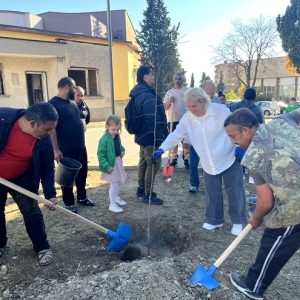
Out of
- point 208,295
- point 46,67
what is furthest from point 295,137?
point 46,67

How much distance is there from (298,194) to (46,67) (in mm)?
16305

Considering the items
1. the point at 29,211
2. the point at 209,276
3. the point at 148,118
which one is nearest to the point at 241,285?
the point at 209,276

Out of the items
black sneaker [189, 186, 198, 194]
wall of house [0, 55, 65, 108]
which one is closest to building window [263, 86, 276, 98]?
wall of house [0, 55, 65, 108]

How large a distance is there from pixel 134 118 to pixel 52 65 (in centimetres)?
1320

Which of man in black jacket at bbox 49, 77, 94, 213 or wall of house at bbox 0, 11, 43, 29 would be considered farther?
wall of house at bbox 0, 11, 43, 29

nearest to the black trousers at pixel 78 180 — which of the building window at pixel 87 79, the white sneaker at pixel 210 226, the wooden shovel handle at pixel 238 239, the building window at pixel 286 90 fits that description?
the white sneaker at pixel 210 226

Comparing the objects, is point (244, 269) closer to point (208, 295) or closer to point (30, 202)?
point (208, 295)

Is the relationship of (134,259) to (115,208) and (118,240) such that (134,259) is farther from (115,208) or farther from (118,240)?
(115,208)

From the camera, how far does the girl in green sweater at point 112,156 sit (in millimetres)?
4258

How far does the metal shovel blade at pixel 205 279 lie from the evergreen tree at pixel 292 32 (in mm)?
18098

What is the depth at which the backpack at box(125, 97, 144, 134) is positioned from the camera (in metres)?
4.64

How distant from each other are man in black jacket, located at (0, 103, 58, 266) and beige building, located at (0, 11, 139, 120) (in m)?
12.6

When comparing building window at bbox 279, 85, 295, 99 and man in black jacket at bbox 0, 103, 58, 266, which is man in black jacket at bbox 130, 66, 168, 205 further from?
building window at bbox 279, 85, 295, 99

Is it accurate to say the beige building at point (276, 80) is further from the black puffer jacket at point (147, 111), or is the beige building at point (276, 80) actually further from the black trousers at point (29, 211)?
the black trousers at point (29, 211)
